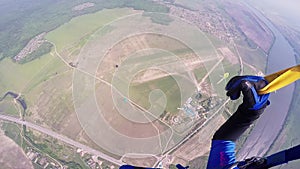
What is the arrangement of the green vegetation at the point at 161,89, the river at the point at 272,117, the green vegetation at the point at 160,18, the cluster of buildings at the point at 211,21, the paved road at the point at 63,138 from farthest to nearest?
the cluster of buildings at the point at 211,21 → the green vegetation at the point at 160,18 → the river at the point at 272,117 → the green vegetation at the point at 161,89 → the paved road at the point at 63,138

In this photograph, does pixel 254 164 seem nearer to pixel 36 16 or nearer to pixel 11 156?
pixel 11 156

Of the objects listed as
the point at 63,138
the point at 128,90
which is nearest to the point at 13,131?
the point at 63,138

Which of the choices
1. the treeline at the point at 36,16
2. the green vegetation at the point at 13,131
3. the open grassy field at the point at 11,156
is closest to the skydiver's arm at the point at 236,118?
the open grassy field at the point at 11,156

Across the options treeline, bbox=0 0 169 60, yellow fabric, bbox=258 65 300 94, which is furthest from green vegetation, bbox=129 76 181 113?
yellow fabric, bbox=258 65 300 94

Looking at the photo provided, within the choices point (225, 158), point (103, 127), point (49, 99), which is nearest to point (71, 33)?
point (49, 99)

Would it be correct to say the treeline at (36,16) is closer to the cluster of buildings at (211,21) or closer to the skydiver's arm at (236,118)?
the cluster of buildings at (211,21)

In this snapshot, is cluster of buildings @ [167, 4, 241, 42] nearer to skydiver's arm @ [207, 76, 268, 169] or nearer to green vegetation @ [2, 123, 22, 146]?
green vegetation @ [2, 123, 22, 146]

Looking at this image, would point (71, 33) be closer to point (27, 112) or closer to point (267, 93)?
point (27, 112)
